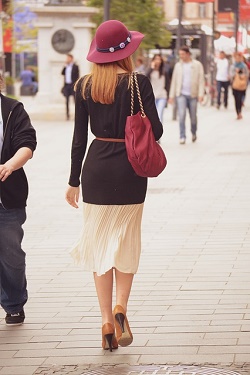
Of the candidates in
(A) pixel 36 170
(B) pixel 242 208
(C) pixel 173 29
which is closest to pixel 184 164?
(A) pixel 36 170

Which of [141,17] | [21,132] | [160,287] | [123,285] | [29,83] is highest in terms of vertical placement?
[21,132]

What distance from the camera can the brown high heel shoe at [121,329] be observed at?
6035mm

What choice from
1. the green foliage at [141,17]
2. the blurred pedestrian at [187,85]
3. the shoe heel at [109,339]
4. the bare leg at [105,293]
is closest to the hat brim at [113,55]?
the bare leg at [105,293]

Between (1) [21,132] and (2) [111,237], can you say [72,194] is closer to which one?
(2) [111,237]

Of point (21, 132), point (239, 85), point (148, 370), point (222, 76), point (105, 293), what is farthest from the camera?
point (222, 76)

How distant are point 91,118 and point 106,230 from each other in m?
0.61

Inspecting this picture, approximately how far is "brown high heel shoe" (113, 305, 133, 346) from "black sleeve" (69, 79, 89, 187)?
0.78 metres

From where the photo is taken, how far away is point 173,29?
176 ft

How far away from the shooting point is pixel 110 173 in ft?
20.2

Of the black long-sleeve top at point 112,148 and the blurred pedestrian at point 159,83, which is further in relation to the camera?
the blurred pedestrian at point 159,83

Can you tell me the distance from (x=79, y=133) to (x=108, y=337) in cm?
111

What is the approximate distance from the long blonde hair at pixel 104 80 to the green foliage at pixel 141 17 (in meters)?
29.6

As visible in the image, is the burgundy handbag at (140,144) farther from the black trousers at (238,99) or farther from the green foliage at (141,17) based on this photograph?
the green foliage at (141,17)

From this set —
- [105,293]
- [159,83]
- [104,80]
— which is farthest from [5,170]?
[159,83]
